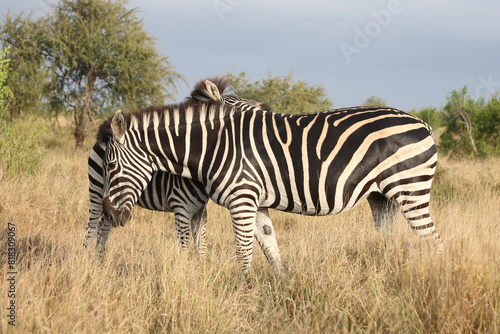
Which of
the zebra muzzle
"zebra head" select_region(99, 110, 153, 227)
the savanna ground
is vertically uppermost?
"zebra head" select_region(99, 110, 153, 227)

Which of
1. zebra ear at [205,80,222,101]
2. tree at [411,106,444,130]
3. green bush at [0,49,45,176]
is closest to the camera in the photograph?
zebra ear at [205,80,222,101]

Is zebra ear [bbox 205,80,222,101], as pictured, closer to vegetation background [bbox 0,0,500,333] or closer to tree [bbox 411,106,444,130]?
vegetation background [bbox 0,0,500,333]

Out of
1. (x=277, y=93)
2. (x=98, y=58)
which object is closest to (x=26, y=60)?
(x=98, y=58)

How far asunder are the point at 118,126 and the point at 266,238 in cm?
197

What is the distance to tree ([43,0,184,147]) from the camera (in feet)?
58.4

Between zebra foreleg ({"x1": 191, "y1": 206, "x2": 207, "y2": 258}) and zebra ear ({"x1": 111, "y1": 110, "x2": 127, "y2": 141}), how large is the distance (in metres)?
1.33

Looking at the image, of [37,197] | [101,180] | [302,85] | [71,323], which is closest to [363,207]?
[101,180]

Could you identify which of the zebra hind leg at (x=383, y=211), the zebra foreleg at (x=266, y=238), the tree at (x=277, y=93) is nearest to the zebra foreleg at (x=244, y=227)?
the zebra foreleg at (x=266, y=238)

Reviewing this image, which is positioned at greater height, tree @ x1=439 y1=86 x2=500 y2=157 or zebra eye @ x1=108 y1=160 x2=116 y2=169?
tree @ x1=439 y1=86 x2=500 y2=157

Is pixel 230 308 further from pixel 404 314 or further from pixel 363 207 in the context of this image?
pixel 363 207

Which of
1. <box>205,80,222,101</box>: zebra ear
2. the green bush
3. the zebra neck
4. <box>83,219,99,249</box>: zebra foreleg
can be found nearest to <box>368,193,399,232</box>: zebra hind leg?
the zebra neck

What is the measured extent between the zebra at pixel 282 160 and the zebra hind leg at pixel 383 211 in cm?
14

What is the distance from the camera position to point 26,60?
60.3 feet

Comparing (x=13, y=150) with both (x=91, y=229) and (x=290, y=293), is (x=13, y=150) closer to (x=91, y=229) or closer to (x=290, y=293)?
(x=91, y=229)
